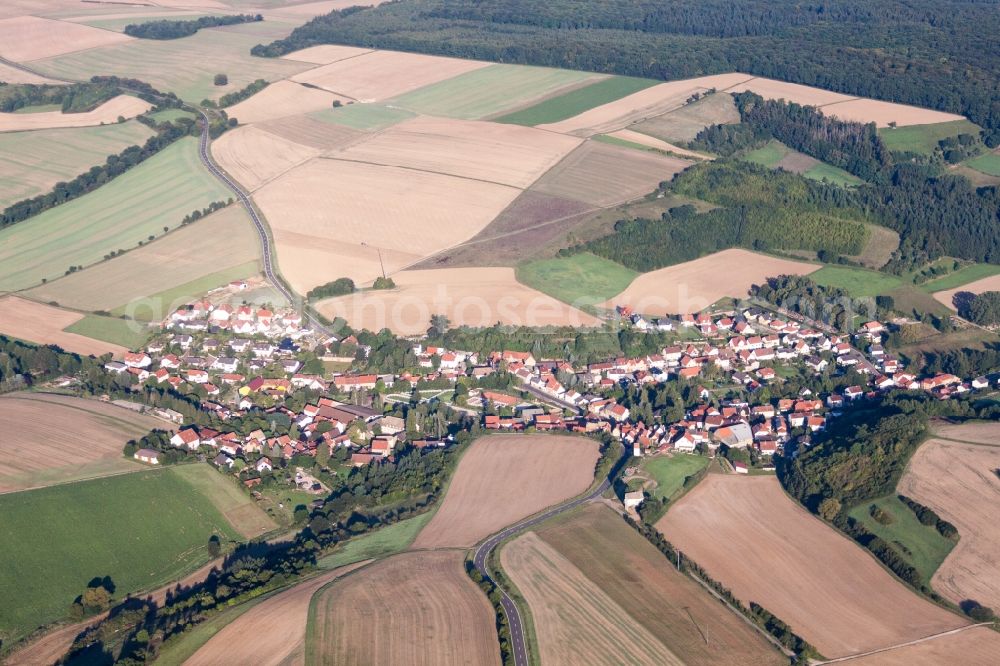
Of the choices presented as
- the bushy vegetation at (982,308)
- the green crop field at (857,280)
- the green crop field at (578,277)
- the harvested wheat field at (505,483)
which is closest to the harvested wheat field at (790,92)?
the green crop field at (857,280)

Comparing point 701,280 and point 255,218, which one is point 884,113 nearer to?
point 701,280

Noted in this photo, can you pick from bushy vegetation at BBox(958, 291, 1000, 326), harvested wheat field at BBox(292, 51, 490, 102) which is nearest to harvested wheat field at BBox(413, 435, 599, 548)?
bushy vegetation at BBox(958, 291, 1000, 326)

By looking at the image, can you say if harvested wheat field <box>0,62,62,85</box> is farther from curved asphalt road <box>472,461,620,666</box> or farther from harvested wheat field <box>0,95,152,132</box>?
curved asphalt road <box>472,461,620,666</box>

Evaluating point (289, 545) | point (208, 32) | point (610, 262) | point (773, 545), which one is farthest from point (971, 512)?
point (208, 32)

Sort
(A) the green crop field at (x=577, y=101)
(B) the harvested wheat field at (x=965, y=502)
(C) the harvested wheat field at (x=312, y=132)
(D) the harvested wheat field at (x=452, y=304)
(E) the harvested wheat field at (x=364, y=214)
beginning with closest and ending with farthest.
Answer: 1. (B) the harvested wheat field at (x=965, y=502)
2. (D) the harvested wheat field at (x=452, y=304)
3. (E) the harvested wheat field at (x=364, y=214)
4. (C) the harvested wheat field at (x=312, y=132)
5. (A) the green crop field at (x=577, y=101)

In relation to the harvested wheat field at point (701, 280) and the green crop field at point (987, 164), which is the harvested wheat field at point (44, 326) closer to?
the harvested wheat field at point (701, 280)

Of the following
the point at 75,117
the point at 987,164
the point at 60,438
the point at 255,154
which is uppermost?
the point at 987,164

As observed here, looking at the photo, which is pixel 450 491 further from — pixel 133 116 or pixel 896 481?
pixel 133 116

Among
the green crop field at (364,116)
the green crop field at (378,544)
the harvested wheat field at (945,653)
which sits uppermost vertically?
the green crop field at (364,116)

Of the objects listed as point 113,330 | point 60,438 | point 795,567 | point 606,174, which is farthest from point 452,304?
point 795,567
